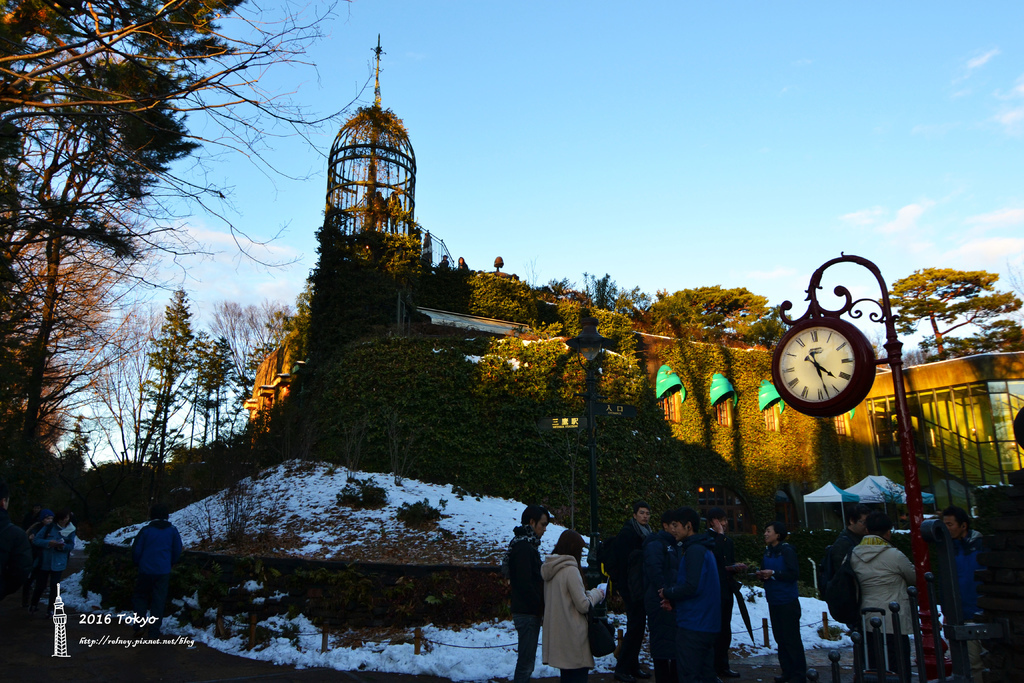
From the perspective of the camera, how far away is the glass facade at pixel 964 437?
74.0 ft

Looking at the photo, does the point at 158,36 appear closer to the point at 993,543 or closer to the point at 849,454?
the point at 993,543

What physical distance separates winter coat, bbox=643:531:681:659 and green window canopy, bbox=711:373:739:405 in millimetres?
19967

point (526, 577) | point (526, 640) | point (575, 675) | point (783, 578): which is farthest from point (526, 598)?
point (783, 578)

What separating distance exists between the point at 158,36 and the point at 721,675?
27.8 ft

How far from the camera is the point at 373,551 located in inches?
388

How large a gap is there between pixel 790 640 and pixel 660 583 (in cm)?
168

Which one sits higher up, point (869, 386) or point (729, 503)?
point (869, 386)

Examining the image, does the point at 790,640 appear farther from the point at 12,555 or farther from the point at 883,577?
the point at 12,555

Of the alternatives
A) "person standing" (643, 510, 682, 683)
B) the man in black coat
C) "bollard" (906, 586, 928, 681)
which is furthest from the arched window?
the man in black coat

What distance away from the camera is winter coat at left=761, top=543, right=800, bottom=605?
6.32 m

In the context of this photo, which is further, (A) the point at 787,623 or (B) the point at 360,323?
(B) the point at 360,323

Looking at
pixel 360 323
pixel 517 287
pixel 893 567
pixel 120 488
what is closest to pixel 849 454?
pixel 517 287

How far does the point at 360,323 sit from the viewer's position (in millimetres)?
18094

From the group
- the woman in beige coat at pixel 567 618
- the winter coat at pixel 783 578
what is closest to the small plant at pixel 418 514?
the winter coat at pixel 783 578
